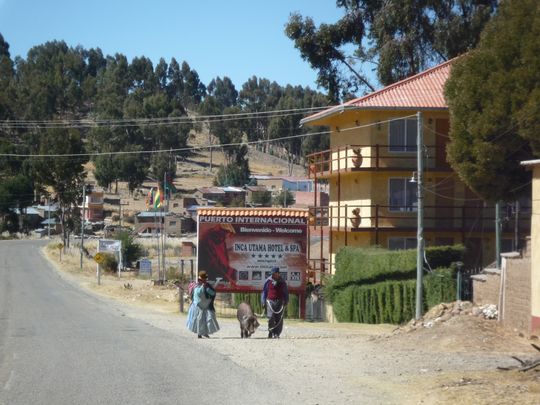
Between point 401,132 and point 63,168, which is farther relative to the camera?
point 63,168

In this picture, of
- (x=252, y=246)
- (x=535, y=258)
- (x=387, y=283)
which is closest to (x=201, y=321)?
(x=535, y=258)

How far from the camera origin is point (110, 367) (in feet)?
50.4

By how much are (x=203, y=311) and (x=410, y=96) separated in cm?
2182

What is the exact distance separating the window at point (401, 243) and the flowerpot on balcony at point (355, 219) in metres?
1.65

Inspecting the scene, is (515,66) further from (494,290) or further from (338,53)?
(338,53)

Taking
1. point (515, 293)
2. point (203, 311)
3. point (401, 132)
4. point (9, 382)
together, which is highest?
point (401, 132)

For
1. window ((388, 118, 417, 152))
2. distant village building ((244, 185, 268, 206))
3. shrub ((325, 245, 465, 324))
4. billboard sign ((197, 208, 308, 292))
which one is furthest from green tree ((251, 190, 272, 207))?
shrub ((325, 245, 465, 324))

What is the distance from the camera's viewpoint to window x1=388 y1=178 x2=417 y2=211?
40.5 m

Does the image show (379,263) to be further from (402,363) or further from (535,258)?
(402,363)

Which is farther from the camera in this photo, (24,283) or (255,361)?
(24,283)

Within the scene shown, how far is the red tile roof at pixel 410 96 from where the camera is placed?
3956cm

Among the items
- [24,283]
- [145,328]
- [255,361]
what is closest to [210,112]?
[24,283]

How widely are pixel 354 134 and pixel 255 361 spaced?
2646 cm

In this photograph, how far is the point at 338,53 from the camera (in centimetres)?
5150
